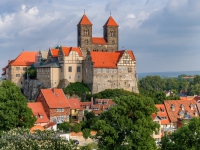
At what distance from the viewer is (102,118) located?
116 ft

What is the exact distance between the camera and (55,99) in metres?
58.1

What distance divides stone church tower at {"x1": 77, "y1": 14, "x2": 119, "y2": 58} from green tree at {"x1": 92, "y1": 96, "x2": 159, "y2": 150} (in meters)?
40.8

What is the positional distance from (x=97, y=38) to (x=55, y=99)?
23684 millimetres

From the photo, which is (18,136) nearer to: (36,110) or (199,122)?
(199,122)

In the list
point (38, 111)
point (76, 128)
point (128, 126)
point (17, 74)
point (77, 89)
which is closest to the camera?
point (128, 126)

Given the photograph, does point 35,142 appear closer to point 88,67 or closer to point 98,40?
point 88,67

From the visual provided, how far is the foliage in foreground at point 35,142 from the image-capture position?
30.5 metres

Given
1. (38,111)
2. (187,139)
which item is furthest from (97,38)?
(187,139)

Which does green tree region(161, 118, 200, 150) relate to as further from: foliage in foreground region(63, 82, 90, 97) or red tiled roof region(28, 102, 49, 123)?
foliage in foreground region(63, 82, 90, 97)

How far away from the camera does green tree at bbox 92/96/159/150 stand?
32781 mm

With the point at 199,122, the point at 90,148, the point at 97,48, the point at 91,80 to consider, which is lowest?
the point at 90,148

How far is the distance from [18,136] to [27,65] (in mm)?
49502

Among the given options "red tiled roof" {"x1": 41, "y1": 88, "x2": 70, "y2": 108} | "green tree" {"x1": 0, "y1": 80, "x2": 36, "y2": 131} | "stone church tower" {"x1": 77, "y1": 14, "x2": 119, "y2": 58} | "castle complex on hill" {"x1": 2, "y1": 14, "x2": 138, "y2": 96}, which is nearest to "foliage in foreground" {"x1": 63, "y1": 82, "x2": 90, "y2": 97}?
"castle complex on hill" {"x1": 2, "y1": 14, "x2": 138, "y2": 96}

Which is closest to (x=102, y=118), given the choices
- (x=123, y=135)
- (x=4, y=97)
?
(x=123, y=135)
